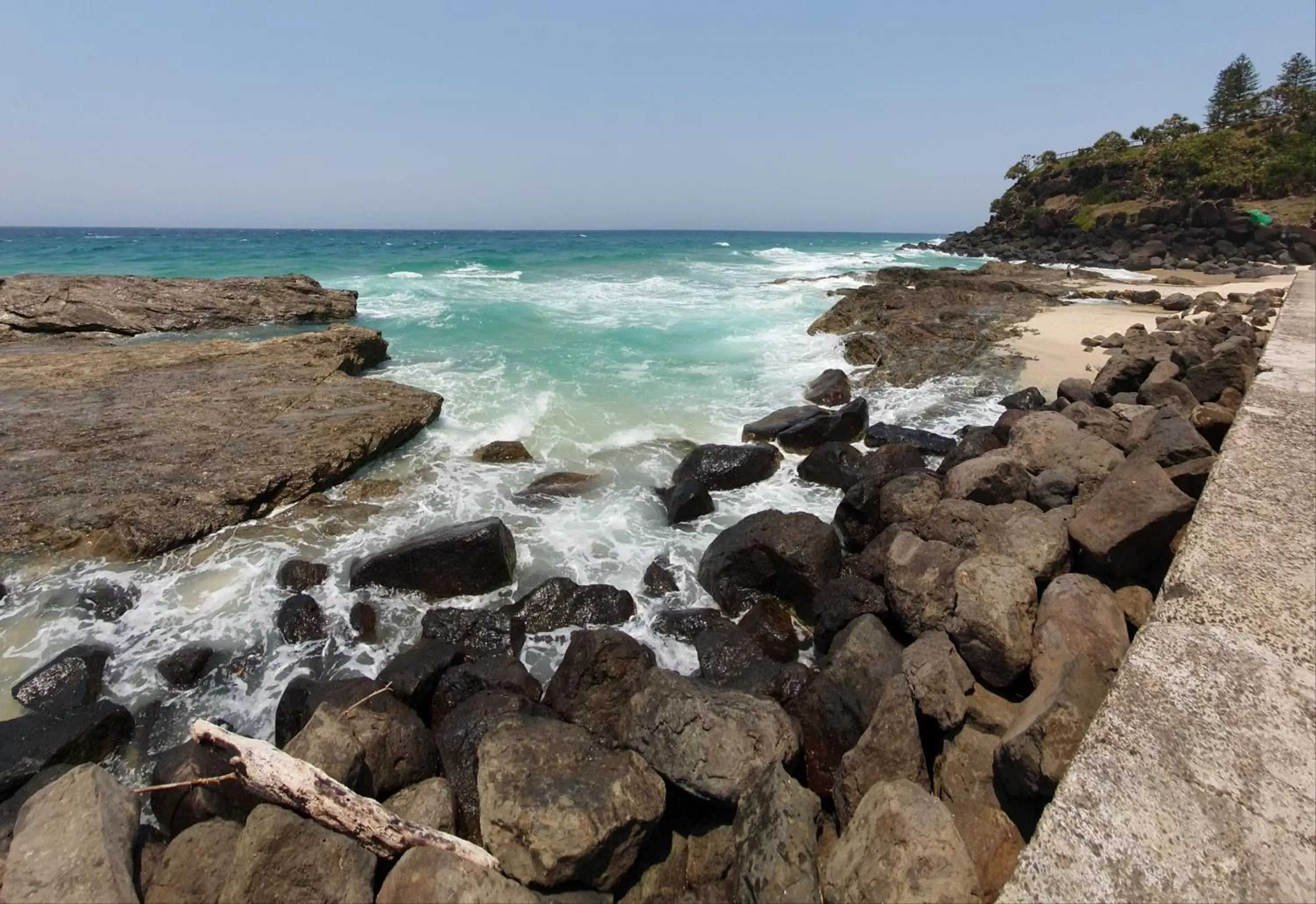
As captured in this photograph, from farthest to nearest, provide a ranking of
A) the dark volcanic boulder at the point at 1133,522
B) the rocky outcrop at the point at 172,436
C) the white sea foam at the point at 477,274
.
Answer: the white sea foam at the point at 477,274 < the rocky outcrop at the point at 172,436 < the dark volcanic boulder at the point at 1133,522

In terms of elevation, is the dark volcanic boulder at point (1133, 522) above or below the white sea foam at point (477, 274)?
below

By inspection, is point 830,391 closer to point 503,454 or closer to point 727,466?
point 727,466

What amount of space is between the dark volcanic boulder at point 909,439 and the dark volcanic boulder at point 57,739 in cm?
739

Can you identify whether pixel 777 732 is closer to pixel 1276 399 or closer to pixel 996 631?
pixel 996 631

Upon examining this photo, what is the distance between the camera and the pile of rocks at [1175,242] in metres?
24.8

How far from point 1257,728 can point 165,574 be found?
7250 millimetres

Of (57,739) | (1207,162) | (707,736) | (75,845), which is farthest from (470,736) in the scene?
(1207,162)

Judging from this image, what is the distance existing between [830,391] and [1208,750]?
811cm

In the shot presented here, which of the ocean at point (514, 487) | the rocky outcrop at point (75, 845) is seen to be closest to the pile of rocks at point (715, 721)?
the rocky outcrop at point (75, 845)

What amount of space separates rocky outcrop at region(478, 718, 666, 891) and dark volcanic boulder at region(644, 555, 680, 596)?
2.36 meters

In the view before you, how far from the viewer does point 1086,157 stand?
48.5 m

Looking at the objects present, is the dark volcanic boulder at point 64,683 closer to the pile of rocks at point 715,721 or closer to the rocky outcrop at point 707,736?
the pile of rocks at point 715,721

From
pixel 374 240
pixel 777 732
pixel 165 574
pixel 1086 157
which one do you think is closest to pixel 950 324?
pixel 777 732

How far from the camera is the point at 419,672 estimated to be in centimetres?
421
